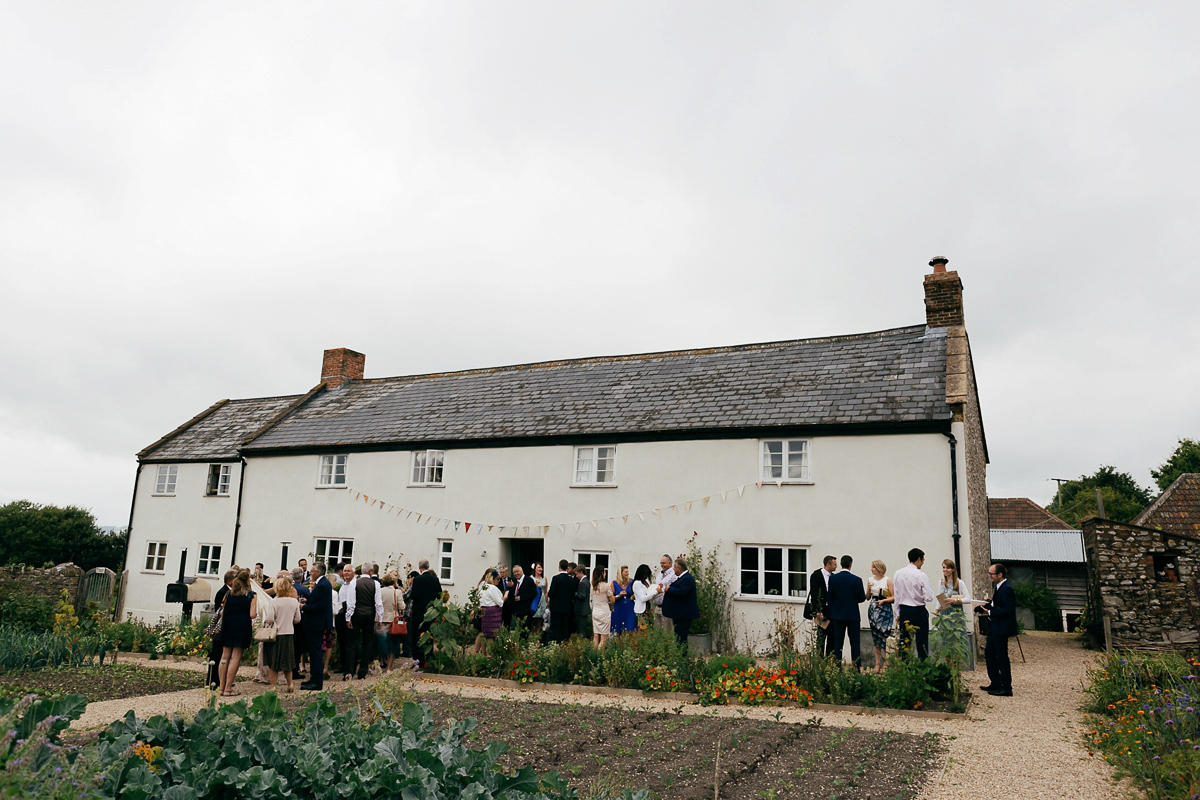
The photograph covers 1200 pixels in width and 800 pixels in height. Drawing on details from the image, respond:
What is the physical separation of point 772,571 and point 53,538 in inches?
1160

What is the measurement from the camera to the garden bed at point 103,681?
10.5m

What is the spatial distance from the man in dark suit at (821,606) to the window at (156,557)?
21.0 m

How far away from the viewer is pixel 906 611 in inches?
450

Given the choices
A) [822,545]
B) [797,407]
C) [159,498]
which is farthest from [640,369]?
[159,498]

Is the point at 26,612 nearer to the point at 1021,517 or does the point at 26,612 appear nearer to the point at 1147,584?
the point at 1147,584

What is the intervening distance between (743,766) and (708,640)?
27.2 feet

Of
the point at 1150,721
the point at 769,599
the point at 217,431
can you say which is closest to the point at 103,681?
the point at 769,599

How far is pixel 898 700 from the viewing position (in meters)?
9.73

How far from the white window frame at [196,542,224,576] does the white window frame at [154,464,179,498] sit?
100 inches

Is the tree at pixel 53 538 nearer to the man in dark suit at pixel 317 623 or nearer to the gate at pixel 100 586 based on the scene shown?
the gate at pixel 100 586

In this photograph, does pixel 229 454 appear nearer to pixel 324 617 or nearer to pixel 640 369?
pixel 640 369

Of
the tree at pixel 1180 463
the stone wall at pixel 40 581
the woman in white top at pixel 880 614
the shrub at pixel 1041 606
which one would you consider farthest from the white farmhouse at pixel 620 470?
the tree at pixel 1180 463

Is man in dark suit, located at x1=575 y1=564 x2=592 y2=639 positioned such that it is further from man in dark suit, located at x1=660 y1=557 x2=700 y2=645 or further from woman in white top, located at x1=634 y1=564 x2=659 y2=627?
man in dark suit, located at x1=660 y1=557 x2=700 y2=645

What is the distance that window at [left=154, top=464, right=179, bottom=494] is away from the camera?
84.0 feet
